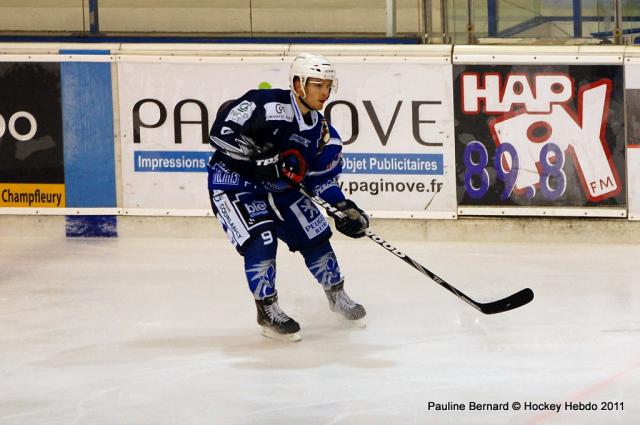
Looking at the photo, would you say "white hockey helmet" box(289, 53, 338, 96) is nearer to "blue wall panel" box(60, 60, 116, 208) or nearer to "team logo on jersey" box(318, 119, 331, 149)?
"team logo on jersey" box(318, 119, 331, 149)

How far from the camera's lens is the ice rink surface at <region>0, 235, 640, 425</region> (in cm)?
371

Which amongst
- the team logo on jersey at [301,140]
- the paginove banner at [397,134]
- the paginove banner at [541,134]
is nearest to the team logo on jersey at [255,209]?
the team logo on jersey at [301,140]

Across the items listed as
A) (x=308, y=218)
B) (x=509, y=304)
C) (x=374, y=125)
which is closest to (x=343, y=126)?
(x=374, y=125)

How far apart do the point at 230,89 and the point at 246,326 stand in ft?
7.31

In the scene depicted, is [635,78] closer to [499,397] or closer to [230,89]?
[230,89]

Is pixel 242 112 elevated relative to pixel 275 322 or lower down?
elevated

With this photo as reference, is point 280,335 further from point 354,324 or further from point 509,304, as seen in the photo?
point 509,304

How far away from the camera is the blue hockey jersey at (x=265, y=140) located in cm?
453

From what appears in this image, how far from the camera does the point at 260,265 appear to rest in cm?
454

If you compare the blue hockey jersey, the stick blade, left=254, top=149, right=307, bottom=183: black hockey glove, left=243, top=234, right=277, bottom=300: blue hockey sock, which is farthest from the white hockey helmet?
the stick blade

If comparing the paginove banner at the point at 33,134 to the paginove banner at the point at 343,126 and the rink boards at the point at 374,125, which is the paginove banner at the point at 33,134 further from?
the paginove banner at the point at 343,126

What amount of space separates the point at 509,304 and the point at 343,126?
2.27 m

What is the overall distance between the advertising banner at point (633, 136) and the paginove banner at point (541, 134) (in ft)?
0.13

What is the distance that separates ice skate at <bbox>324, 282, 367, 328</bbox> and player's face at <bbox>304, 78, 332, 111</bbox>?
80cm
